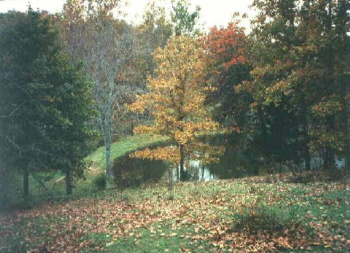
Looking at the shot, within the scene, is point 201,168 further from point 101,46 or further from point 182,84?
point 101,46

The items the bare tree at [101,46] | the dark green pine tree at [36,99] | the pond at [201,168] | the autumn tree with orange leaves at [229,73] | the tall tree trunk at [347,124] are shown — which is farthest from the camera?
the pond at [201,168]

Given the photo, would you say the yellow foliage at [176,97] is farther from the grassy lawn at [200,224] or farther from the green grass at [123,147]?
the green grass at [123,147]

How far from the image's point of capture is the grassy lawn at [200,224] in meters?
9.17

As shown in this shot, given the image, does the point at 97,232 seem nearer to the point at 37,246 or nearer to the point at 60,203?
the point at 37,246

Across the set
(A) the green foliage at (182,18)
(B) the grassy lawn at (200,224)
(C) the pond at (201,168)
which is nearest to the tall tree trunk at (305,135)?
(C) the pond at (201,168)

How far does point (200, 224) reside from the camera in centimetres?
1110

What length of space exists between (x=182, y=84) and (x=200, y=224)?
1532 centimetres

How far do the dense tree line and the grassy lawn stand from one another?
461 centimetres

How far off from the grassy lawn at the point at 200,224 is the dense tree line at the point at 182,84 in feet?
15.1

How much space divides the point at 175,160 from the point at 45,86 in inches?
436

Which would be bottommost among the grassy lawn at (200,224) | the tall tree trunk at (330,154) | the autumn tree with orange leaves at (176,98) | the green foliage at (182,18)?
the grassy lawn at (200,224)

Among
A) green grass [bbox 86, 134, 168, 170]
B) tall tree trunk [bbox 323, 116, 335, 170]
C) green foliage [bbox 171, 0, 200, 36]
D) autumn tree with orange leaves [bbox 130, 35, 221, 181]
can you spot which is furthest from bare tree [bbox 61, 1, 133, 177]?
green foliage [bbox 171, 0, 200, 36]

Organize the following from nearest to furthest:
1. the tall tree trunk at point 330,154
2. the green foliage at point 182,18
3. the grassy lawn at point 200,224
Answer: the grassy lawn at point 200,224, the tall tree trunk at point 330,154, the green foliage at point 182,18

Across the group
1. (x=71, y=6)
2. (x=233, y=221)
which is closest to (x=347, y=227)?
(x=233, y=221)
